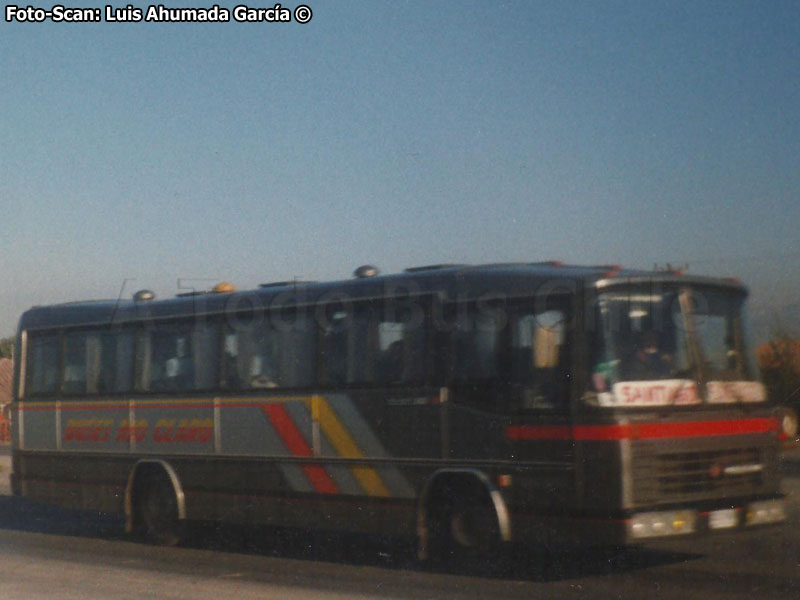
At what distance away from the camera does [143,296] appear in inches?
644

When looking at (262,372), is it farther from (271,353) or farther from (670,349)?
(670,349)

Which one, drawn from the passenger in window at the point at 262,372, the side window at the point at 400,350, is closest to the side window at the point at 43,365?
the passenger in window at the point at 262,372

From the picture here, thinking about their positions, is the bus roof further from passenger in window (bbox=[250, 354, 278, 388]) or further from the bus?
passenger in window (bbox=[250, 354, 278, 388])

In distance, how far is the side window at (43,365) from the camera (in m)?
17.1

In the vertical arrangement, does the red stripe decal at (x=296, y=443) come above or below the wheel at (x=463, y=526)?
above

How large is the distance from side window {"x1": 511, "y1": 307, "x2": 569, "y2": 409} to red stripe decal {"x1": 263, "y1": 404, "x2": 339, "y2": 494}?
9.25ft

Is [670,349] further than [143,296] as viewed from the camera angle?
No

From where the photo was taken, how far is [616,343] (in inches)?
430

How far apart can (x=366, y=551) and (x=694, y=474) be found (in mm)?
4475

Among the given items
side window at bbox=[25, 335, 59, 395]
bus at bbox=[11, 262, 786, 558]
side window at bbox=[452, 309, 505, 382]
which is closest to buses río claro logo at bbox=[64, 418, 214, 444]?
bus at bbox=[11, 262, 786, 558]

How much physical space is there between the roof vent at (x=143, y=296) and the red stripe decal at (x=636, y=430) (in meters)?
6.66

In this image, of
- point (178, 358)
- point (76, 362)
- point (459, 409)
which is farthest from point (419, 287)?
point (76, 362)

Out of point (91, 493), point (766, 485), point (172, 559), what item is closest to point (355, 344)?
point (172, 559)

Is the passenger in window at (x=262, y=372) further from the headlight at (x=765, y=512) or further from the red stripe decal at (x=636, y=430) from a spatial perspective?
the headlight at (x=765, y=512)
